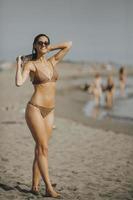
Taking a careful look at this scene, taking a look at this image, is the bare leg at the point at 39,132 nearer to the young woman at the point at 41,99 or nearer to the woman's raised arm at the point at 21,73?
the young woman at the point at 41,99

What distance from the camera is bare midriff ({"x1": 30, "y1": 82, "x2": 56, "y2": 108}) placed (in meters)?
5.38

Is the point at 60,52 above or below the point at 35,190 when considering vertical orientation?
above

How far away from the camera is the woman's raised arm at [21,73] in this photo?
4.97 m

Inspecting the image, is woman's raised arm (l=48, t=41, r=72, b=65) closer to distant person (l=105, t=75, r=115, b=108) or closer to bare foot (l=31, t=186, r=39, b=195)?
bare foot (l=31, t=186, r=39, b=195)

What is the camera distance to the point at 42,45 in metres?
5.38

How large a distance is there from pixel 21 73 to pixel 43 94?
1.53ft

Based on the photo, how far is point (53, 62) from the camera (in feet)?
18.4

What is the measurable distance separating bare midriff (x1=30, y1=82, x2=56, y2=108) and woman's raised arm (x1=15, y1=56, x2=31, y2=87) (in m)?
0.29

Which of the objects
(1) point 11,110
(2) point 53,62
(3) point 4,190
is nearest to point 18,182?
(3) point 4,190

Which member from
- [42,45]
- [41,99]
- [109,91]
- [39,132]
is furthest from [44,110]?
[109,91]

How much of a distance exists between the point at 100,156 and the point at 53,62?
156 inches

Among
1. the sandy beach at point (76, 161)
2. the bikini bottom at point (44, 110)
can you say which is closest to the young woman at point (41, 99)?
the bikini bottom at point (44, 110)

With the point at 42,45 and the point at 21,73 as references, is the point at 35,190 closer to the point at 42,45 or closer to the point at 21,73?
the point at 21,73

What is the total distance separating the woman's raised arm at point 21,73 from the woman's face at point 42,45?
0.24 m
